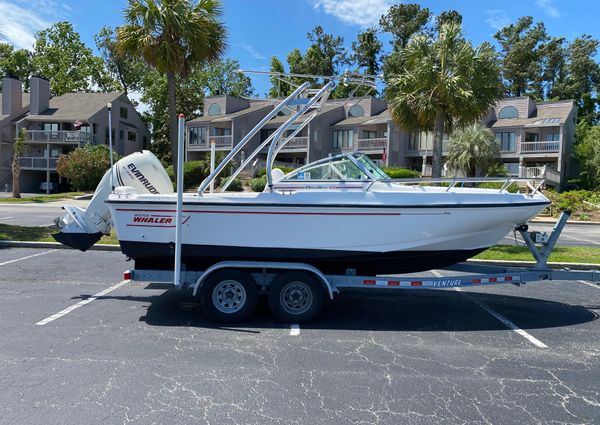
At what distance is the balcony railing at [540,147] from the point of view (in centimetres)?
3816

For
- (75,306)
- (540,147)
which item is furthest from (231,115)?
(75,306)

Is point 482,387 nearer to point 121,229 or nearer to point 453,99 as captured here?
point 121,229

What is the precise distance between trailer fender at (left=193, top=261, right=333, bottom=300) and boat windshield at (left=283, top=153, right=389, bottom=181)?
4.17 feet

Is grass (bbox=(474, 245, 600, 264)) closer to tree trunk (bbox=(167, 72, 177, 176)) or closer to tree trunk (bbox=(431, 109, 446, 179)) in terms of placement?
tree trunk (bbox=(431, 109, 446, 179))

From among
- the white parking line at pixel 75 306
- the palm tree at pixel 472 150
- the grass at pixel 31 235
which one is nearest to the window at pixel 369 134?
the palm tree at pixel 472 150

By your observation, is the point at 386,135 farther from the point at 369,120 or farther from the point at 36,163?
the point at 36,163

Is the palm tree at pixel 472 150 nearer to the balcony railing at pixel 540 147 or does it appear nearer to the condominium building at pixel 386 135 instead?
the condominium building at pixel 386 135

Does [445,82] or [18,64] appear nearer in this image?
[445,82]

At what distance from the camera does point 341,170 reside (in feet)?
22.5

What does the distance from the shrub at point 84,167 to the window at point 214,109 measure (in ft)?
45.0

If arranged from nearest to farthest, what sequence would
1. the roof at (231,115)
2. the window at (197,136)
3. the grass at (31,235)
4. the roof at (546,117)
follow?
→ the grass at (31,235) → the roof at (546,117) → the roof at (231,115) → the window at (197,136)

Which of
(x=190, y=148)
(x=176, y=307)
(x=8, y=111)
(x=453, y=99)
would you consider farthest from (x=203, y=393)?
(x=8, y=111)

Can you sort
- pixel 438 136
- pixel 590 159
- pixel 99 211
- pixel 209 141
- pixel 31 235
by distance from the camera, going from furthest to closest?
pixel 209 141
pixel 590 159
pixel 438 136
pixel 31 235
pixel 99 211

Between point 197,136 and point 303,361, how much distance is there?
46704 millimetres
